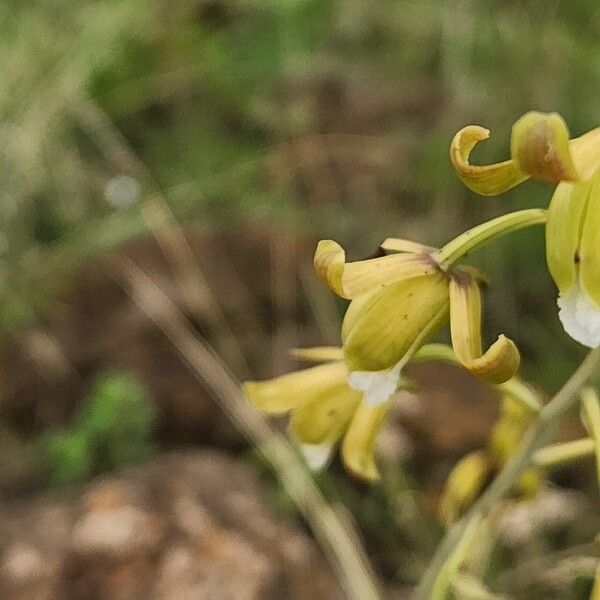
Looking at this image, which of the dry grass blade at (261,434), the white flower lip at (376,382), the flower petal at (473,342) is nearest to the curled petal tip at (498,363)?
the flower petal at (473,342)

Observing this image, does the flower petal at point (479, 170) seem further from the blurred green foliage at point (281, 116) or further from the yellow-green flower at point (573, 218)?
the blurred green foliage at point (281, 116)

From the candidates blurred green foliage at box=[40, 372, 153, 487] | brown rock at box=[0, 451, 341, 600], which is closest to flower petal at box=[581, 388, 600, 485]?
brown rock at box=[0, 451, 341, 600]

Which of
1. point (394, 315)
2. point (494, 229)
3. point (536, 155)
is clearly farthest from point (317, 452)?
point (536, 155)

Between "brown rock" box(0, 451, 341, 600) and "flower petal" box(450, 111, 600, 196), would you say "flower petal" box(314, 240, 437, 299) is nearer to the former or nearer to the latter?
"flower petal" box(450, 111, 600, 196)

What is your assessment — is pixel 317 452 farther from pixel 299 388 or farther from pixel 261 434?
pixel 261 434

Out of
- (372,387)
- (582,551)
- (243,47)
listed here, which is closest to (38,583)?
(372,387)

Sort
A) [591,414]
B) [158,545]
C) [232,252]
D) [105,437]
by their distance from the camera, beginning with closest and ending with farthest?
1. [591,414]
2. [158,545]
3. [105,437]
4. [232,252]
